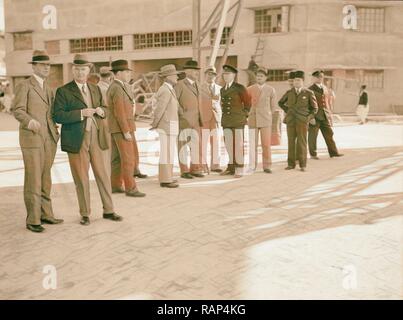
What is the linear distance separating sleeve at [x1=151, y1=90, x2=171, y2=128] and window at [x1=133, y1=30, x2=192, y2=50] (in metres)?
23.8

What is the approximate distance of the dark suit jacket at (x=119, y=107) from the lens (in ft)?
23.2

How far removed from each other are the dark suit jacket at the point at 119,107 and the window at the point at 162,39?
24.7 meters

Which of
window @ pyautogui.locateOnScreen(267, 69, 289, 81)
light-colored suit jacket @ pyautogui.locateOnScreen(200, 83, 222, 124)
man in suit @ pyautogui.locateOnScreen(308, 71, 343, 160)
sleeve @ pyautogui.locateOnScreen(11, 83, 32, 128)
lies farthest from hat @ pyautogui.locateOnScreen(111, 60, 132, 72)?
window @ pyautogui.locateOnScreen(267, 69, 289, 81)

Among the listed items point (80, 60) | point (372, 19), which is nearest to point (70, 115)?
point (80, 60)

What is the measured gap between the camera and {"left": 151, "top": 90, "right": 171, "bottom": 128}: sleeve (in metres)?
8.16

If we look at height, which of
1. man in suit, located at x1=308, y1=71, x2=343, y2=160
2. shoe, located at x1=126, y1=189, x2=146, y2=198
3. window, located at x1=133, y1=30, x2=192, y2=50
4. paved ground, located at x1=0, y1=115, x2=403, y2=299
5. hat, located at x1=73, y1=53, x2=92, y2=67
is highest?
window, located at x1=133, y1=30, x2=192, y2=50

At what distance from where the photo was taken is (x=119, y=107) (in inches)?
281

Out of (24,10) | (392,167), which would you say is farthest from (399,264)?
(24,10)

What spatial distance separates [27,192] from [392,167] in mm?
7658

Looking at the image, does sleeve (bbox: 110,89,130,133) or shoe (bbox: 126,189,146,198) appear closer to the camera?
sleeve (bbox: 110,89,130,133)

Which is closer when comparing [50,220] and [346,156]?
[50,220]

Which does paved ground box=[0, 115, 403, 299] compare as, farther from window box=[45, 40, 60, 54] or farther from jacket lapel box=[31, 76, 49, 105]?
window box=[45, 40, 60, 54]

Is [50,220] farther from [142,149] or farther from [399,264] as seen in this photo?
[142,149]

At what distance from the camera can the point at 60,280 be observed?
425 centimetres
